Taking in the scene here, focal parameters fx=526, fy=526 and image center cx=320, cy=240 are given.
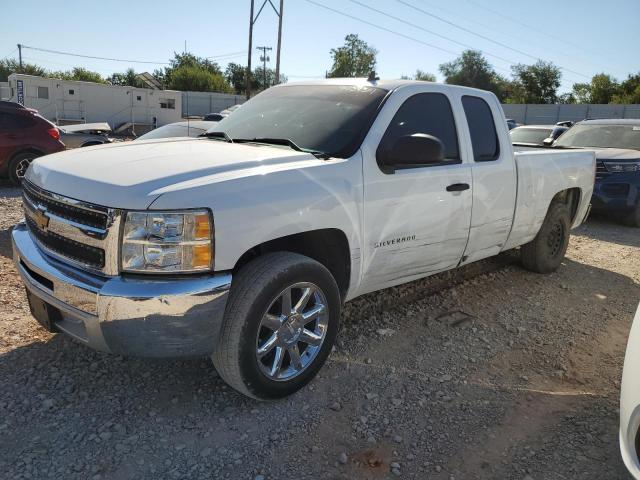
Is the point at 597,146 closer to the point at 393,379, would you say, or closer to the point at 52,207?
the point at 393,379

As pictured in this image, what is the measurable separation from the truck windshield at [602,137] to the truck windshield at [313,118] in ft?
23.6

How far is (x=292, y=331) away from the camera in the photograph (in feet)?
9.79

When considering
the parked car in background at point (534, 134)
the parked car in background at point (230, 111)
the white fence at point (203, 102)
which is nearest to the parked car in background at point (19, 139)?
the parked car in background at point (230, 111)

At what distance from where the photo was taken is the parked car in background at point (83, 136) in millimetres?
11414

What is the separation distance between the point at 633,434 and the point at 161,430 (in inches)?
84.7

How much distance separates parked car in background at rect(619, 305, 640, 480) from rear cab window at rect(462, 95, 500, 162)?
231cm

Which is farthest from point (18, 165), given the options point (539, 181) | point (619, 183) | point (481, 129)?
point (619, 183)

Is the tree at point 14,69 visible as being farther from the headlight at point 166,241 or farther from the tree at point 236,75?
the headlight at point 166,241

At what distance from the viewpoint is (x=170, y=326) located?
246 cm

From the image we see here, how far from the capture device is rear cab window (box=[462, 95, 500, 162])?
423 cm

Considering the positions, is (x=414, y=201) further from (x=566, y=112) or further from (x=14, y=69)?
(x=14, y=69)

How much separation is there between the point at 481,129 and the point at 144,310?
10.3 ft

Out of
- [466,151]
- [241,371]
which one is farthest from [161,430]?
[466,151]

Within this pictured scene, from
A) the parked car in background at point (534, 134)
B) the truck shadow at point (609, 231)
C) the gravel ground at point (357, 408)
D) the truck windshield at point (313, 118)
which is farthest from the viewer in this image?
the parked car in background at point (534, 134)
